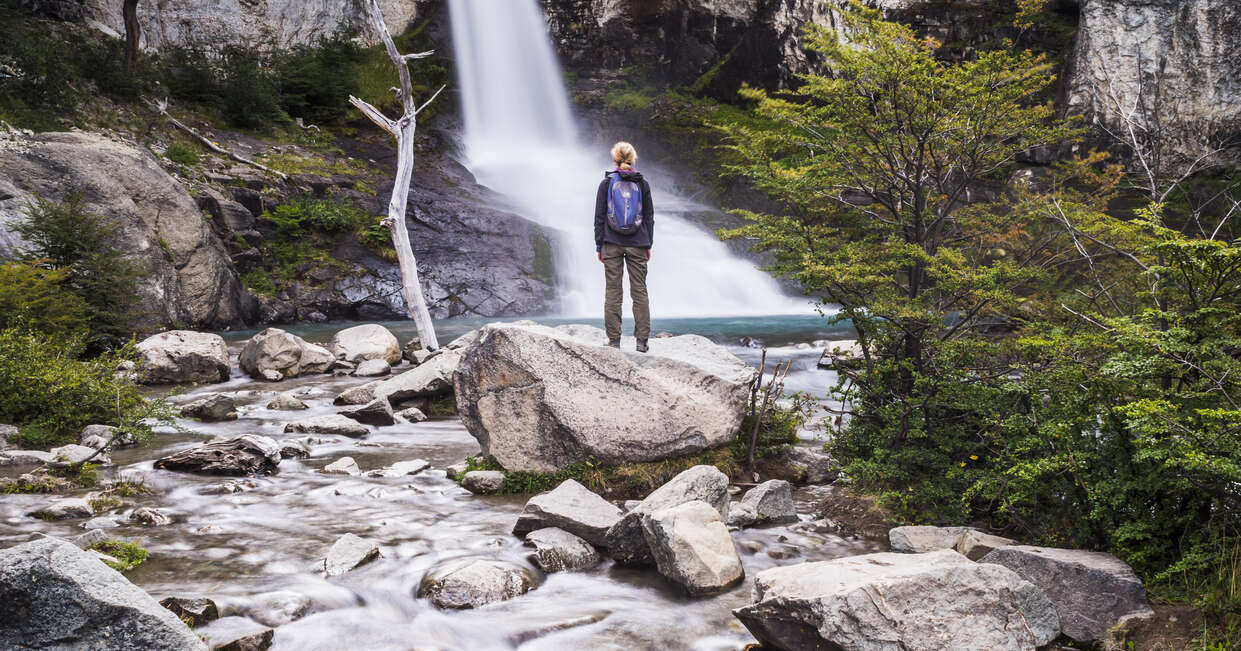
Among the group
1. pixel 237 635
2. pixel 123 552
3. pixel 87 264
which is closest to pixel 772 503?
pixel 237 635

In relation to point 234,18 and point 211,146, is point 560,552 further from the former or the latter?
point 234,18

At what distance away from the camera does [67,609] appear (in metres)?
3.12

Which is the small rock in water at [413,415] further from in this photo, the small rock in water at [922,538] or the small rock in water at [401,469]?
the small rock in water at [922,538]

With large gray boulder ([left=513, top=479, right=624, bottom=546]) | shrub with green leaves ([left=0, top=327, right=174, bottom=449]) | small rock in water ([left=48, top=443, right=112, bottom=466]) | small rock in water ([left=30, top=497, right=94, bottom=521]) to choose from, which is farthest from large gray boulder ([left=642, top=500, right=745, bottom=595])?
shrub with green leaves ([left=0, top=327, right=174, bottom=449])

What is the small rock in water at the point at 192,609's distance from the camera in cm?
391

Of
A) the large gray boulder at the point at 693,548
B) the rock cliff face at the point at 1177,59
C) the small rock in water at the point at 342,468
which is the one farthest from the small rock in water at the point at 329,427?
the rock cliff face at the point at 1177,59

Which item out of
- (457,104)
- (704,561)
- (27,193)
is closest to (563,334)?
(704,561)

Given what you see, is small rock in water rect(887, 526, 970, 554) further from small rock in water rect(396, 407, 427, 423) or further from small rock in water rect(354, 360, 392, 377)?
small rock in water rect(354, 360, 392, 377)

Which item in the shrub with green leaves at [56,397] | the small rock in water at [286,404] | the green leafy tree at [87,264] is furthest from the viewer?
the green leafy tree at [87,264]

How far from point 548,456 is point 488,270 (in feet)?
61.1

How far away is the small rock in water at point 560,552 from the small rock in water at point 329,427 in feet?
15.4

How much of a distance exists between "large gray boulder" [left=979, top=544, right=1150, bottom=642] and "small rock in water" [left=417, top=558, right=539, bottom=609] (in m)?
3.10

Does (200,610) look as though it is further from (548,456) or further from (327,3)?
(327,3)

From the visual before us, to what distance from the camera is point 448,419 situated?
411 inches
